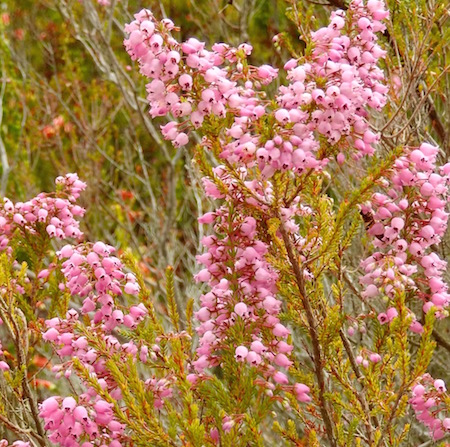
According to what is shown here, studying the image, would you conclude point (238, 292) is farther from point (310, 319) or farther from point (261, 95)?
point (261, 95)

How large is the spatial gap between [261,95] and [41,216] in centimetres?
128

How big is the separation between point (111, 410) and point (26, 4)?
33.4ft

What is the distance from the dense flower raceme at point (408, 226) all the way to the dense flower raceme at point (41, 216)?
142cm

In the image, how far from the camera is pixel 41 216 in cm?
316

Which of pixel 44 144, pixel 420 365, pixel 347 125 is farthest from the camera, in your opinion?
pixel 44 144

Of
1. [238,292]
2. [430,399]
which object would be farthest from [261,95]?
[430,399]

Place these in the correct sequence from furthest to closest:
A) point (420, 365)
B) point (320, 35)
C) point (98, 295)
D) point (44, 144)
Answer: point (44, 144), point (98, 295), point (320, 35), point (420, 365)

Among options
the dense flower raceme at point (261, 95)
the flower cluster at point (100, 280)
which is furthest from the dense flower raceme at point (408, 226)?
the flower cluster at point (100, 280)

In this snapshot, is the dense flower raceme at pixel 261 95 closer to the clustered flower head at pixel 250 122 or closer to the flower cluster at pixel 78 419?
the clustered flower head at pixel 250 122

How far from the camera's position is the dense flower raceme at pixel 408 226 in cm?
234

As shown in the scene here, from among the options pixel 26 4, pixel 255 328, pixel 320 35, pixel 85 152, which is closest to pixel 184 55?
pixel 320 35

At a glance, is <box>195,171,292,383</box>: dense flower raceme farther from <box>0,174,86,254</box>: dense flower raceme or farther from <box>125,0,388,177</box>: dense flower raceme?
<box>0,174,86,254</box>: dense flower raceme

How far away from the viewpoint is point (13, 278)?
3123mm

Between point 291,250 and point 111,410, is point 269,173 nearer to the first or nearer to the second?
point 291,250
